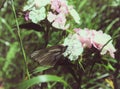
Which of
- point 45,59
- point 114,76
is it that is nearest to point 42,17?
point 45,59

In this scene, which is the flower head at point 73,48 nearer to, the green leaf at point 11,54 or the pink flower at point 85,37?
the pink flower at point 85,37

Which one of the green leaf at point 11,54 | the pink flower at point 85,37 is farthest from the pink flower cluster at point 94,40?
the green leaf at point 11,54

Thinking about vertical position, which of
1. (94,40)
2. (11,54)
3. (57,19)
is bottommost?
(11,54)

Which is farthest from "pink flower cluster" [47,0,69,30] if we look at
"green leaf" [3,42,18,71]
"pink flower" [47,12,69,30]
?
"green leaf" [3,42,18,71]

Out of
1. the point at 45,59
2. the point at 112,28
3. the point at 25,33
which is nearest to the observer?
the point at 45,59

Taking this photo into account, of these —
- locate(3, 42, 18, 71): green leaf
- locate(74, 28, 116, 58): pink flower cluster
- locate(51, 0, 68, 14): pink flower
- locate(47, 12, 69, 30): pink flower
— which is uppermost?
locate(51, 0, 68, 14): pink flower

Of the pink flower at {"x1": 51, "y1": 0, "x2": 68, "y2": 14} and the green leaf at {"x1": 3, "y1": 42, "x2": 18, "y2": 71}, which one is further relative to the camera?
Answer: the green leaf at {"x1": 3, "y1": 42, "x2": 18, "y2": 71}

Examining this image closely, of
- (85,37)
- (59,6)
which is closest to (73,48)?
(85,37)

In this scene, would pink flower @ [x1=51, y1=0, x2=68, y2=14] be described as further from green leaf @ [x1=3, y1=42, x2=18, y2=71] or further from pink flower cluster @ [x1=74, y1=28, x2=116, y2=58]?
green leaf @ [x1=3, y1=42, x2=18, y2=71]

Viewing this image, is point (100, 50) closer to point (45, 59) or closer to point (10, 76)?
point (45, 59)

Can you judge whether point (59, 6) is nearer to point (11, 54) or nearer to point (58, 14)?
point (58, 14)

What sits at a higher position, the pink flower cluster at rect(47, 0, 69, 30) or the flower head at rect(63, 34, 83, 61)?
the pink flower cluster at rect(47, 0, 69, 30)
